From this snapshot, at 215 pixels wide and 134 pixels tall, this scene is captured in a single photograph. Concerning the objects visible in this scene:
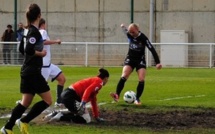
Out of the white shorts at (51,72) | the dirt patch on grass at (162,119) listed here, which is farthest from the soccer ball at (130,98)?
the white shorts at (51,72)

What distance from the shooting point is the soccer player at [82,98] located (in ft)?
43.4

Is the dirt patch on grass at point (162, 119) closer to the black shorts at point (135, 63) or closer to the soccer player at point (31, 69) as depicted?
the soccer player at point (31, 69)

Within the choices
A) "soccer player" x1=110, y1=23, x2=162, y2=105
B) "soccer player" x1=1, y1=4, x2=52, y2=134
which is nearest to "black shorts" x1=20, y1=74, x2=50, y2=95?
"soccer player" x1=1, y1=4, x2=52, y2=134

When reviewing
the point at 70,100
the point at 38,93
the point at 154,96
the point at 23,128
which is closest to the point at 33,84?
the point at 38,93

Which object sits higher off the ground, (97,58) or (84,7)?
(84,7)

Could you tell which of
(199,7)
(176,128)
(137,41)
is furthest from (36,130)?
(199,7)

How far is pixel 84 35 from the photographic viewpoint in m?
40.2

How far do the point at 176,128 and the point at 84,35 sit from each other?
27746 mm

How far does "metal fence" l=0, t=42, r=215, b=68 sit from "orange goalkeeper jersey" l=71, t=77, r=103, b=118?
839 inches

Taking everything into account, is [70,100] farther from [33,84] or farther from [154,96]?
[154,96]

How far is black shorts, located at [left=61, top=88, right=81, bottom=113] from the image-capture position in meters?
13.5

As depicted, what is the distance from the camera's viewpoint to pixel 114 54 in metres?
37.2

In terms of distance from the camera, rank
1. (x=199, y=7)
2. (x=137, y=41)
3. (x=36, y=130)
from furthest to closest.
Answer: (x=199, y=7)
(x=137, y=41)
(x=36, y=130)

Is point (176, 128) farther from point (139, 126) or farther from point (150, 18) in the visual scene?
point (150, 18)
